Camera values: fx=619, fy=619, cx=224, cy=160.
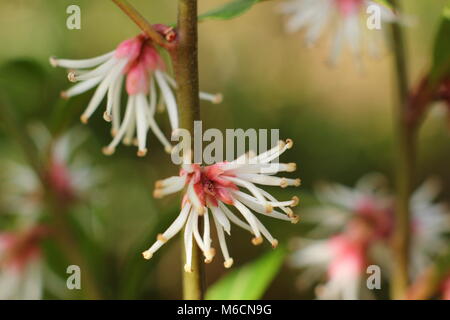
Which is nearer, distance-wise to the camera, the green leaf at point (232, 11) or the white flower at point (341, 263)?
the green leaf at point (232, 11)

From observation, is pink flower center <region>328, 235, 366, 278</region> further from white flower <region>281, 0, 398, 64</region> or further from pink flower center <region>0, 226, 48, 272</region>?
pink flower center <region>0, 226, 48, 272</region>

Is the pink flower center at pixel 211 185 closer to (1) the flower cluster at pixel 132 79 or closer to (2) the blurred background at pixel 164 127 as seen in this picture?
(1) the flower cluster at pixel 132 79

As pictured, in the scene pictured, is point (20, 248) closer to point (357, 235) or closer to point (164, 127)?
point (357, 235)

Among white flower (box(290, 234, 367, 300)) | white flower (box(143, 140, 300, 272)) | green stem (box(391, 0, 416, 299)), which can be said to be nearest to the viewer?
white flower (box(143, 140, 300, 272))

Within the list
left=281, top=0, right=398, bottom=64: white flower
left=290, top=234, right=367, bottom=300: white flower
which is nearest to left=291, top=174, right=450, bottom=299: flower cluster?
left=290, top=234, right=367, bottom=300: white flower

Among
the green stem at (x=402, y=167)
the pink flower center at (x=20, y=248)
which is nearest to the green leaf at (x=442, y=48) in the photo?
the green stem at (x=402, y=167)
